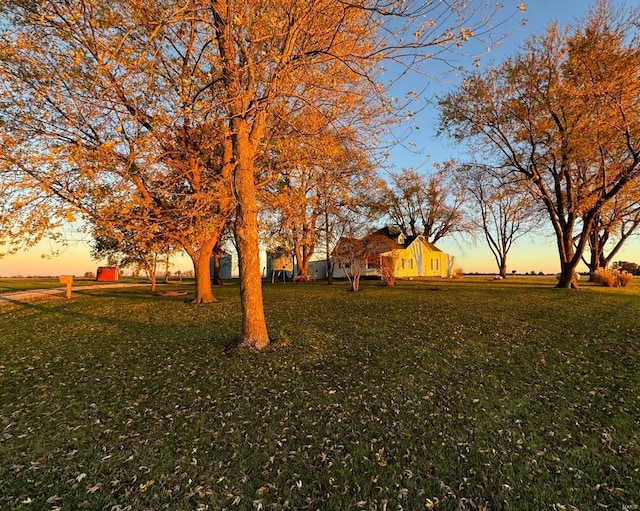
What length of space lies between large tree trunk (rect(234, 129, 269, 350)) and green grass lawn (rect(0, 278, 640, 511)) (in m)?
0.59

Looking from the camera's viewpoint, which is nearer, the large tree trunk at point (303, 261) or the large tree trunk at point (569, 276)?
the large tree trunk at point (569, 276)

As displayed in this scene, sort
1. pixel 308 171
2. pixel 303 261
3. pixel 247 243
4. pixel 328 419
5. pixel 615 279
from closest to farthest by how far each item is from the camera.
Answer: pixel 328 419 → pixel 247 243 → pixel 308 171 → pixel 615 279 → pixel 303 261

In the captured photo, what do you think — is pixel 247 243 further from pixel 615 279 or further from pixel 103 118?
pixel 615 279

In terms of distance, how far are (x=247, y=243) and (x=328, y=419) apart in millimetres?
4429

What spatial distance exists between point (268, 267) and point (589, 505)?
45.8m

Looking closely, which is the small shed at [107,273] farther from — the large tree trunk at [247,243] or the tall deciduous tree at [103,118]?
the large tree trunk at [247,243]

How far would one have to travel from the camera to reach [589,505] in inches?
130

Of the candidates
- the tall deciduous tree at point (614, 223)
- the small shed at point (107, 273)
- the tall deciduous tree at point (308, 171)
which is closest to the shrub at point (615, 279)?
the tall deciduous tree at point (614, 223)

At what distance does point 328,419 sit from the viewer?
501 cm

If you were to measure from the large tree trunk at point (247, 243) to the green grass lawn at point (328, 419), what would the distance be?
588 millimetres

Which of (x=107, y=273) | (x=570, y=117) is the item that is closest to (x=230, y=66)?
(x=570, y=117)

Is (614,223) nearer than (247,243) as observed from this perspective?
No

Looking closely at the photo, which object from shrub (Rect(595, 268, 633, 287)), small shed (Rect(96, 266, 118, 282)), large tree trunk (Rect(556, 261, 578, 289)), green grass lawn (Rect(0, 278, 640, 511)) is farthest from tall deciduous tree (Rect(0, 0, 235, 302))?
small shed (Rect(96, 266, 118, 282))

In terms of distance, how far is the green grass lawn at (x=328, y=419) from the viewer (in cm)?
355
